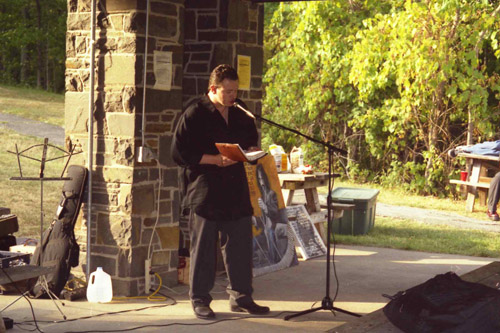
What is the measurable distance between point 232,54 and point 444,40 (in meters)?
7.18

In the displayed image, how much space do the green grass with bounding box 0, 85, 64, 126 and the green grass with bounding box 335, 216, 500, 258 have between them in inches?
516

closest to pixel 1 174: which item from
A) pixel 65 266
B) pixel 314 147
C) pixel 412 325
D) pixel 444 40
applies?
pixel 314 147

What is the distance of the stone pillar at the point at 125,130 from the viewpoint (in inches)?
282

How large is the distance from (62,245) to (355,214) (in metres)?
4.82

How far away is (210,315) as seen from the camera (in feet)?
21.4

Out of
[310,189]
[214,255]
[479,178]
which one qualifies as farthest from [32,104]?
[214,255]

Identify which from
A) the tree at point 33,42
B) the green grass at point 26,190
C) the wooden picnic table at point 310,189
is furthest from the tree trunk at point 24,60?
the wooden picnic table at point 310,189

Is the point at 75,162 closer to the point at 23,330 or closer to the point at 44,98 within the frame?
the point at 23,330

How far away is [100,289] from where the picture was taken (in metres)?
6.97

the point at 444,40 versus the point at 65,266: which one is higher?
the point at 444,40

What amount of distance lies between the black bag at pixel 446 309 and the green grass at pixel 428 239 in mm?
4900

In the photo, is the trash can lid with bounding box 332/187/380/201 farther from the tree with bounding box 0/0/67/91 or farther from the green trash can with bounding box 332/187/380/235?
the tree with bounding box 0/0/67/91

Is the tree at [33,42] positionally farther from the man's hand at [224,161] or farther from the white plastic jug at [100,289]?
the man's hand at [224,161]

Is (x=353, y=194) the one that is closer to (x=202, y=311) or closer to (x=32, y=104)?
(x=202, y=311)
